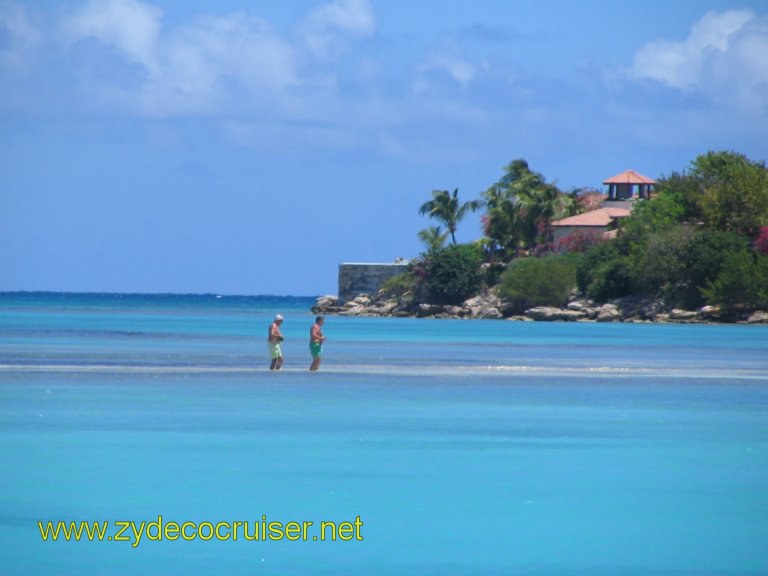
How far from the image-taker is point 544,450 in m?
18.5

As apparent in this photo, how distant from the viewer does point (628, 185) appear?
335 feet

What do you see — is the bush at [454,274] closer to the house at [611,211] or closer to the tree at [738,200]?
the house at [611,211]

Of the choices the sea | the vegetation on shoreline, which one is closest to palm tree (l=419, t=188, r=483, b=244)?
the vegetation on shoreline

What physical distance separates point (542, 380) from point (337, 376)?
169 inches

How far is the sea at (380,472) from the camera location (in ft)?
41.1

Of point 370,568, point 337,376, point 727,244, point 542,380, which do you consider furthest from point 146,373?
point 727,244

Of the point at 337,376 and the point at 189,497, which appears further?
the point at 337,376

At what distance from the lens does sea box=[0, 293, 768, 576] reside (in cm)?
1252

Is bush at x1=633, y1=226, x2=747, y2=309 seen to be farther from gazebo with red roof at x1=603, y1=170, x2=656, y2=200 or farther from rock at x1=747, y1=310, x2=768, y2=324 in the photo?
gazebo with red roof at x1=603, y1=170, x2=656, y2=200

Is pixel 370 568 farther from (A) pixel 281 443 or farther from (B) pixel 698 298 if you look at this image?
(B) pixel 698 298

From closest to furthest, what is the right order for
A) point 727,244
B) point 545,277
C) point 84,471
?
point 84,471
point 727,244
point 545,277

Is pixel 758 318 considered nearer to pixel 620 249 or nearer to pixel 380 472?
pixel 620 249

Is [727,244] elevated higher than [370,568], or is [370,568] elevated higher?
[727,244]

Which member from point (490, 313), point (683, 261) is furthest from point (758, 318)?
point (490, 313)
